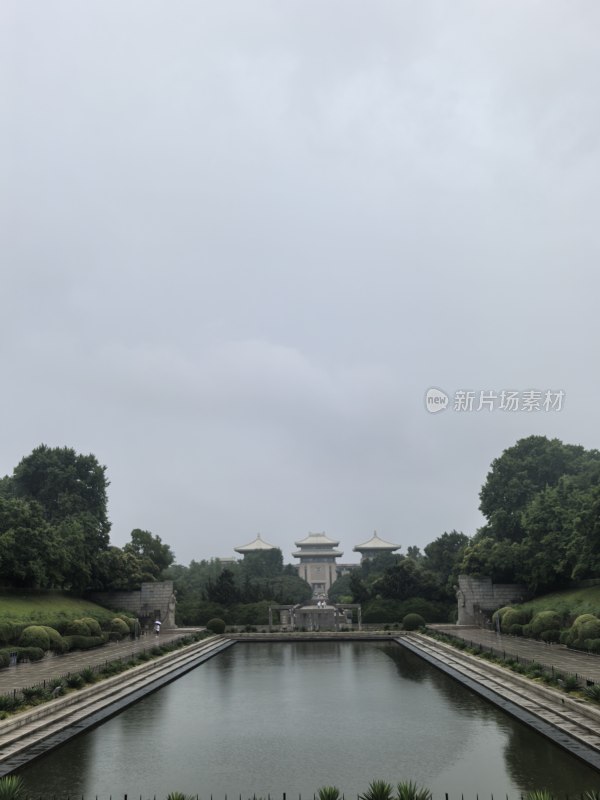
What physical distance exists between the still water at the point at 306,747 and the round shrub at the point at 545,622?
48.3ft

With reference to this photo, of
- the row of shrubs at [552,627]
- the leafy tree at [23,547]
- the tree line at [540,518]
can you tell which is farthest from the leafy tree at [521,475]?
the leafy tree at [23,547]

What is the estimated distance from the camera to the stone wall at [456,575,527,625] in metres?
51.2

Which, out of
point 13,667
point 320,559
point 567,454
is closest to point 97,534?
point 13,667

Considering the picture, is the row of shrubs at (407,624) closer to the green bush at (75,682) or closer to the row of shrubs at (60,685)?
the row of shrubs at (60,685)

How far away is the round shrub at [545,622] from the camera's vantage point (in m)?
37.7

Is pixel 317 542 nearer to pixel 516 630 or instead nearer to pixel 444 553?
pixel 444 553

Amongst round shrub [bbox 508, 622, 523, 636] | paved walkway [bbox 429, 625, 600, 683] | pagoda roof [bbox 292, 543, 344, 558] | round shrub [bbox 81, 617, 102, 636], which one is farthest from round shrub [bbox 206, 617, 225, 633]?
pagoda roof [bbox 292, 543, 344, 558]

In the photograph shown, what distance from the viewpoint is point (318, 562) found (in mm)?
126750

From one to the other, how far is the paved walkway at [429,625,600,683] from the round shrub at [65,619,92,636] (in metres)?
21.5

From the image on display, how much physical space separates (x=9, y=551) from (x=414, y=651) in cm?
2274

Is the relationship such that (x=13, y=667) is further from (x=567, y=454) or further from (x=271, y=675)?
(x=567, y=454)

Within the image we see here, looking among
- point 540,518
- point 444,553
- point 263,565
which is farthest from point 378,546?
point 540,518

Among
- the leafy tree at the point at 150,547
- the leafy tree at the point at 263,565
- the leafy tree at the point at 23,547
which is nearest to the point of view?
the leafy tree at the point at 23,547

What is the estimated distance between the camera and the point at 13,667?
2894 cm
